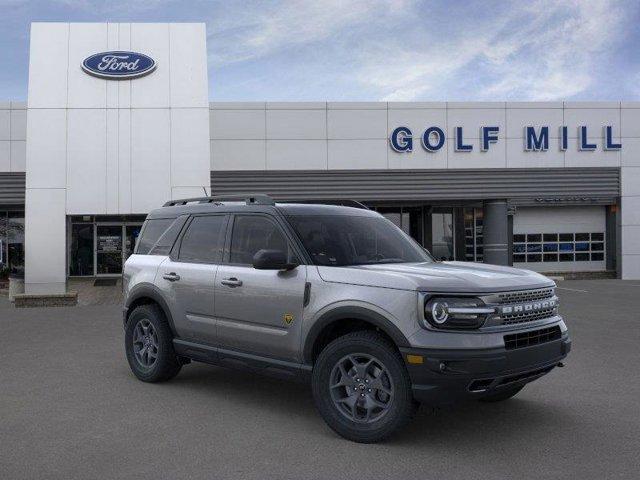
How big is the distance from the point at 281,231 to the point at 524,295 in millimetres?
2137

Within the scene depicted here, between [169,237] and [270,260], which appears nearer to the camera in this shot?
[270,260]

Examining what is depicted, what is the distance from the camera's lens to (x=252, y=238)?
6086 millimetres

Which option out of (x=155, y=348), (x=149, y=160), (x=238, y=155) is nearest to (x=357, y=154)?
(x=238, y=155)

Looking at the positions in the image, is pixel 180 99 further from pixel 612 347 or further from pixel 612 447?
pixel 612 447

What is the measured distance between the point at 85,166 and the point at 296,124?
873 cm

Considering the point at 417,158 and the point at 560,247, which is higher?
the point at 417,158

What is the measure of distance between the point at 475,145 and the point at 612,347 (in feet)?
58.5

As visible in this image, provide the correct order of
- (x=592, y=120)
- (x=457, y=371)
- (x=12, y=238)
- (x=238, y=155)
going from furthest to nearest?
(x=12, y=238)
(x=592, y=120)
(x=238, y=155)
(x=457, y=371)

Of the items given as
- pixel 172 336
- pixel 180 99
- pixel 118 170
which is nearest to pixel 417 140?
pixel 180 99

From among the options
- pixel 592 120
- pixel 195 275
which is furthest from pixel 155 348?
pixel 592 120

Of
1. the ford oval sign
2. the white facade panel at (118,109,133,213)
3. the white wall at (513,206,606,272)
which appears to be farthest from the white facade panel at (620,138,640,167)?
the white facade panel at (118,109,133,213)

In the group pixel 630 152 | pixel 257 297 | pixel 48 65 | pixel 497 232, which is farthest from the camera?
pixel 497 232

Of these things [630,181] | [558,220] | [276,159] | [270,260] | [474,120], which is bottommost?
[270,260]

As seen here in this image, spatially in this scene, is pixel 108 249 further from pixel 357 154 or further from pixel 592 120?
pixel 592 120
